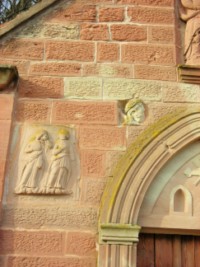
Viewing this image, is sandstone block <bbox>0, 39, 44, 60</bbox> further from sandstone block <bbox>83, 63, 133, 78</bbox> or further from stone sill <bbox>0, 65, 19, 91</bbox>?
sandstone block <bbox>83, 63, 133, 78</bbox>

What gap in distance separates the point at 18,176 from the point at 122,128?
1.03 m

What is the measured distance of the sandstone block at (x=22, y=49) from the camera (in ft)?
16.2

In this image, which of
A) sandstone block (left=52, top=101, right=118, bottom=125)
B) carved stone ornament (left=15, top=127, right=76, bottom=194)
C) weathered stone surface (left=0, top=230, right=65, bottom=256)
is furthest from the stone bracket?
sandstone block (left=52, top=101, right=118, bottom=125)

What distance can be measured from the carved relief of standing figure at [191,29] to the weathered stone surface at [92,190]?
1502 mm

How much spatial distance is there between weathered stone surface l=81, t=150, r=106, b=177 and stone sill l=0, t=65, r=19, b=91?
929mm

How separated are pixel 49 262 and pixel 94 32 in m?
2.23

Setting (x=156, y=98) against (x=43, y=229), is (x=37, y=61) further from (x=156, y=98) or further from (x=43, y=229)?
(x=43, y=229)

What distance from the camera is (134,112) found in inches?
189

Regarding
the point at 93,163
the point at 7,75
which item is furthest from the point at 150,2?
the point at 93,163

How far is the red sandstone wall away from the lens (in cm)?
434

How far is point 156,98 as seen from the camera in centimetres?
489

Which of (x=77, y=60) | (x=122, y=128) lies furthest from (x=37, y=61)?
(x=122, y=128)

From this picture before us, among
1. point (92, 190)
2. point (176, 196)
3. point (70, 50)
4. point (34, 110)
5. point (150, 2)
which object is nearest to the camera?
point (92, 190)

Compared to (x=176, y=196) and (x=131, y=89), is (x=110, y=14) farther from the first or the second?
(x=176, y=196)
